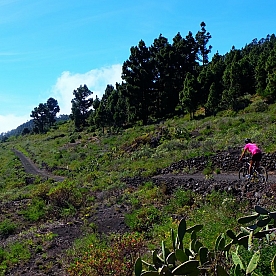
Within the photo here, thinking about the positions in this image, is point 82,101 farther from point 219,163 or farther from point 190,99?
point 219,163

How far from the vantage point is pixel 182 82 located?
1955 inches

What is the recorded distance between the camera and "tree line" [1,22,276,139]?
35.1 meters

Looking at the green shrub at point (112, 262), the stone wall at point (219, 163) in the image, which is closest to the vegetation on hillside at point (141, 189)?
the green shrub at point (112, 262)

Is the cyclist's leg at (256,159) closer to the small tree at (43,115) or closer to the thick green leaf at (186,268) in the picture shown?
the thick green leaf at (186,268)

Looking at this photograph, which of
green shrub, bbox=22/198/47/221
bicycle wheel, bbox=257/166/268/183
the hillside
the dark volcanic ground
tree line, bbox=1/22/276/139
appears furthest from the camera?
tree line, bbox=1/22/276/139

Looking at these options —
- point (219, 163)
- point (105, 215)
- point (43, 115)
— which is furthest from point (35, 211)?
point (43, 115)

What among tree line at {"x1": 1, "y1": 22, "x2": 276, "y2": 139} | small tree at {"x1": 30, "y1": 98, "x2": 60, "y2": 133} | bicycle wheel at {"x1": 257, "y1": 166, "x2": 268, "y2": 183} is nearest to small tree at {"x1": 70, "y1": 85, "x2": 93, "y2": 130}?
tree line at {"x1": 1, "y1": 22, "x2": 276, "y2": 139}

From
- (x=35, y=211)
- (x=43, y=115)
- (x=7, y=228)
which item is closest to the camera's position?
(x=7, y=228)

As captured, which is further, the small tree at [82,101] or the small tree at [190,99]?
the small tree at [82,101]

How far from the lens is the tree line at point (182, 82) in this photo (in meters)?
35.1

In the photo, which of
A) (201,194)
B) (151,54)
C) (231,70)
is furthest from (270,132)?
(151,54)

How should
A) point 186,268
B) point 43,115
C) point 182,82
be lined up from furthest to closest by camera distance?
point 43,115
point 182,82
point 186,268

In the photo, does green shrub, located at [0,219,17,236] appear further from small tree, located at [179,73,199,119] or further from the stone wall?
small tree, located at [179,73,199,119]

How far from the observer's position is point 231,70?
36.0 m
